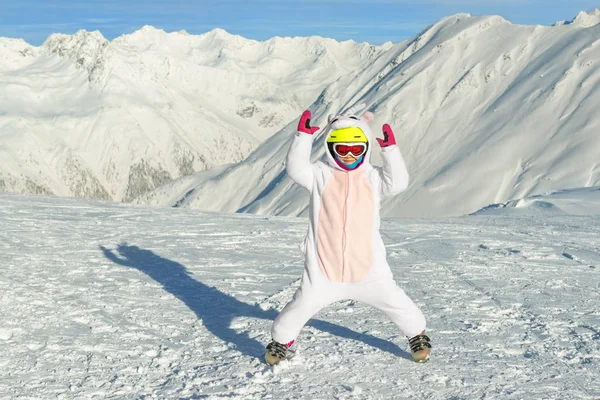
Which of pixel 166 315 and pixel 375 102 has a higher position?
pixel 375 102

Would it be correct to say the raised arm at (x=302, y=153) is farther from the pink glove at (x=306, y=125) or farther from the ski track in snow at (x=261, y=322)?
the ski track in snow at (x=261, y=322)

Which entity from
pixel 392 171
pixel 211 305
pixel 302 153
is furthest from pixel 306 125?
pixel 211 305

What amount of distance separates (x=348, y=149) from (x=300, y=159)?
0.33m

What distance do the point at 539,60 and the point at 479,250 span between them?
106 metres

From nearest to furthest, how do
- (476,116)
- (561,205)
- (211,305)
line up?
1. (211,305)
2. (561,205)
3. (476,116)

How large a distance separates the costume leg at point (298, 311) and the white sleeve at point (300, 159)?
76cm

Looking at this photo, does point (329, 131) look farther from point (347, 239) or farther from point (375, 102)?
point (375, 102)

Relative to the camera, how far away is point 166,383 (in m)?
4.18

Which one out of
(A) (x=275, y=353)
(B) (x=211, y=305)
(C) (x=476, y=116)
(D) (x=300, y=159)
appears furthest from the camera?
(C) (x=476, y=116)

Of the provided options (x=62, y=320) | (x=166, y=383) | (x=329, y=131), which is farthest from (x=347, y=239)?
(x=62, y=320)

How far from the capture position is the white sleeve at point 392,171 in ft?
14.9

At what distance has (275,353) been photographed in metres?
4.49

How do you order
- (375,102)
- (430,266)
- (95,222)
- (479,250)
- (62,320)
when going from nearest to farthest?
(62,320) → (430,266) → (479,250) → (95,222) → (375,102)

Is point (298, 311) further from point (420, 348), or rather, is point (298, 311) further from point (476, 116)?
point (476, 116)
